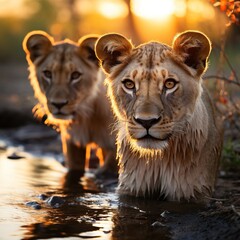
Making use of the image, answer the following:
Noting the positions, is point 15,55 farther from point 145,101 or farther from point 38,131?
point 145,101

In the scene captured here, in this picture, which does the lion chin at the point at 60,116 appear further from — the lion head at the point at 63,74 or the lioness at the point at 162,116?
the lioness at the point at 162,116

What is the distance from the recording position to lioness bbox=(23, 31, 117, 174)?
26.1 ft

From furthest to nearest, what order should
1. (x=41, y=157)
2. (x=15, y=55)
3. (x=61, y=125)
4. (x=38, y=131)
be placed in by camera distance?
1. (x=15, y=55)
2. (x=38, y=131)
3. (x=41, y=157)
4. (x=61, y=125)

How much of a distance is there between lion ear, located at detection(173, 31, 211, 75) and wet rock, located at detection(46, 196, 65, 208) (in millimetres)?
1632

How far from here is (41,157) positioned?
9961 millimetres

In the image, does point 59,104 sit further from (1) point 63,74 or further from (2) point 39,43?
(2) point 39,43

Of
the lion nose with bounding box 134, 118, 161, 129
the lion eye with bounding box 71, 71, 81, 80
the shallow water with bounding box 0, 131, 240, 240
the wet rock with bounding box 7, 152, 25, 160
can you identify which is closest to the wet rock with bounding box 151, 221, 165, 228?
the shallow water with bounding box 0, 131, 240, 240

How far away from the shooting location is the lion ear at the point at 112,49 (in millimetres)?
5824

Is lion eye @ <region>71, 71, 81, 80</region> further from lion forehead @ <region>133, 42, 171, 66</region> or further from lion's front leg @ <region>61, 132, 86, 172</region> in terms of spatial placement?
lion forehead @ <region>133, 42, 171, 66</region>

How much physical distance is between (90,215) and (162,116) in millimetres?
1075

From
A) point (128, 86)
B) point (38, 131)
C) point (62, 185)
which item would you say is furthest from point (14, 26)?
point (128, 86)

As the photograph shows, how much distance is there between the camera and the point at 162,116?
206 inches

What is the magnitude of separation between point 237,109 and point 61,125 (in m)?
2.11

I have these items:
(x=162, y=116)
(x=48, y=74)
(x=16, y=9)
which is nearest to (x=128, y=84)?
(x=162, y=116)
